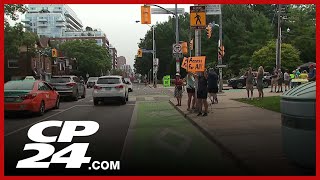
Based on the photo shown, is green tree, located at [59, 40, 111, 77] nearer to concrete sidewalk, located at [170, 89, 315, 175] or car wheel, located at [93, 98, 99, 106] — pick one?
car wheel, located at [93, 98, 99, 106]

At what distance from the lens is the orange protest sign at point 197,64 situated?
47.7ft

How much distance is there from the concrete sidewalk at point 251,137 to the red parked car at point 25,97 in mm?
5349

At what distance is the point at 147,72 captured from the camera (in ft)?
307

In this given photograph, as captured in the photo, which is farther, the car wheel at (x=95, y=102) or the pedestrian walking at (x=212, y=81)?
the car wheel at (x=95, y=102)

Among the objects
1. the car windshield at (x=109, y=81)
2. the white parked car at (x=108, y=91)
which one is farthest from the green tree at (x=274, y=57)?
the white parked car at (x=108, y=91)

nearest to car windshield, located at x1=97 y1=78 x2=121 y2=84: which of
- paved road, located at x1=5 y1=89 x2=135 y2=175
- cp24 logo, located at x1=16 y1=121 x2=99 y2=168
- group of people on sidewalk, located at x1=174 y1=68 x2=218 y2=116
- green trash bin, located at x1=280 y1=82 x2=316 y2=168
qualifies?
group of people on sidewalk, located at x1=174 y1=68 x2=218 y2=116

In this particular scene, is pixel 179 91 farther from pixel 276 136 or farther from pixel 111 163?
pixel 111 163

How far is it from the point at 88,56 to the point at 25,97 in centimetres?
8951

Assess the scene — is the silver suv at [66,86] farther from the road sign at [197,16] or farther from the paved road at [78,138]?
the road sign at [197,16]

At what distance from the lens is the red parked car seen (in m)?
14.0

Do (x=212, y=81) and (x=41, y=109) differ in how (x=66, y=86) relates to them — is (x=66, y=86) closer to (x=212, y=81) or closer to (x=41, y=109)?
(x=41, y=109)

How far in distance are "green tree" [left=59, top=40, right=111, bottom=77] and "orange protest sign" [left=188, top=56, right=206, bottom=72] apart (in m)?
87.2

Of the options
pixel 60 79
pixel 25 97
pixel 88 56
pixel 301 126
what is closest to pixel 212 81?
pixel 25 97

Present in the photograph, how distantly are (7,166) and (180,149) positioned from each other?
3321mm
